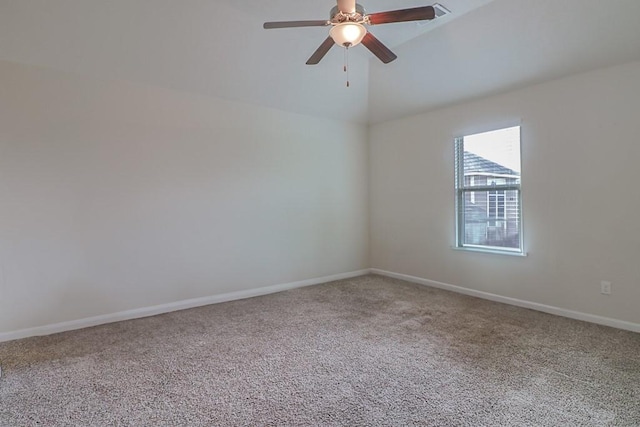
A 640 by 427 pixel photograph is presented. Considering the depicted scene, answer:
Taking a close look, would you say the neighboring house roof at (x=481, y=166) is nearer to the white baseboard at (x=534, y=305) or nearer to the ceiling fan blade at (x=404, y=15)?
the white baseboard at (x=534, y=305)

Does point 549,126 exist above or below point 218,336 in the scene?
above

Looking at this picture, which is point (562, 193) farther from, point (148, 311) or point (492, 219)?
point (148, 311)

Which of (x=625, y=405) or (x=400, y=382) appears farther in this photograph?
(x=400, y=382)

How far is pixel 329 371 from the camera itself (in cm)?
240

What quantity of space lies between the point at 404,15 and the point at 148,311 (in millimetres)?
3694

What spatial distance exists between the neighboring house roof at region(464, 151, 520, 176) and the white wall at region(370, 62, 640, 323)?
191mm

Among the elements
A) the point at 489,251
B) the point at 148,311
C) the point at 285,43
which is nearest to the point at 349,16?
the point at 285,43

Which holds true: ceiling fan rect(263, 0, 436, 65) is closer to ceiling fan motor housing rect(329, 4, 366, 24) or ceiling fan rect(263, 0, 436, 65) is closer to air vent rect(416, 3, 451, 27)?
ceiling fan motor housing rect(329, 4, 366, 24)

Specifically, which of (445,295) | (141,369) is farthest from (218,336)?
(445,295)

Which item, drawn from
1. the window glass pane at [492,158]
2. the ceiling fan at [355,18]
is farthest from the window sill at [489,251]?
the ceiling fan at [355,18]

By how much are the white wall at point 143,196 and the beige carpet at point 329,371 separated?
1.69ft

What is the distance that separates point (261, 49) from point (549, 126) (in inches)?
125

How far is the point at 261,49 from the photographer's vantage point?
12.0 ft

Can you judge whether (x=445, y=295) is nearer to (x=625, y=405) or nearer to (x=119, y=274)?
(x=625, y=405)
